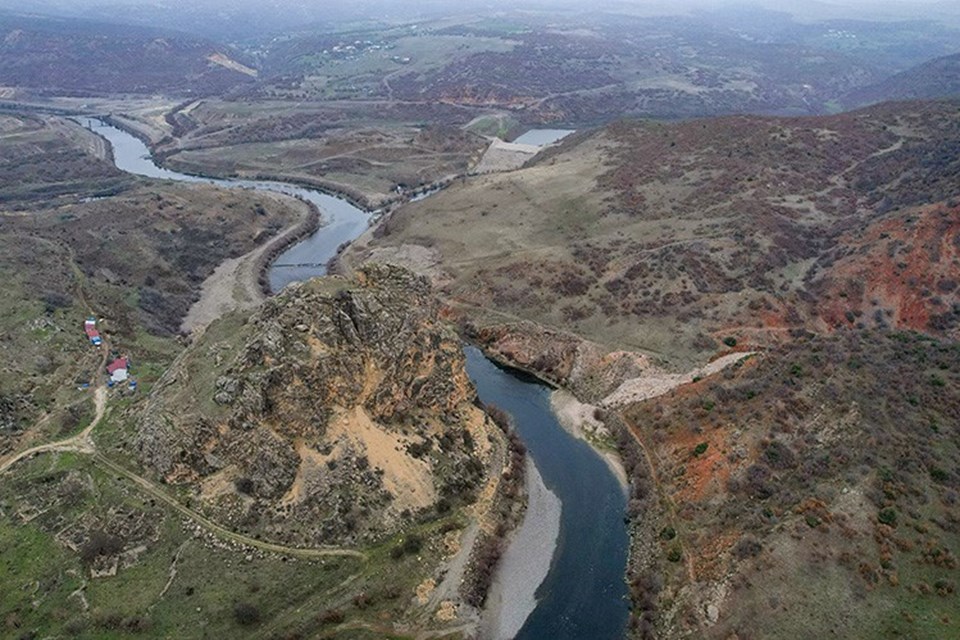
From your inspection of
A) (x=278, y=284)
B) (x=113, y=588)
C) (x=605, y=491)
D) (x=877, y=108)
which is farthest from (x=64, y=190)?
(x=877, y=108)

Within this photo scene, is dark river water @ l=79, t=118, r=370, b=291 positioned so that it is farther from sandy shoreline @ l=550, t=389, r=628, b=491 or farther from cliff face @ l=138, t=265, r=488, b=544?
sandy shoreline @ l=550, t=389, r=628, b=491

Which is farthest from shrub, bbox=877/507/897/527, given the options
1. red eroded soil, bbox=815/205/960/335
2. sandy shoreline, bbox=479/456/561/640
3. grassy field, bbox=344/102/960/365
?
red eroded soil, bbox=815/205/960/335

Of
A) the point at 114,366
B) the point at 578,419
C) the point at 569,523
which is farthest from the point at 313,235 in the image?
the point at 569,523

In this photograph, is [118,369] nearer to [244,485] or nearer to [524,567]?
[244,485]

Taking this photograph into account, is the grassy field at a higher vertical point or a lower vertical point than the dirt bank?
higher

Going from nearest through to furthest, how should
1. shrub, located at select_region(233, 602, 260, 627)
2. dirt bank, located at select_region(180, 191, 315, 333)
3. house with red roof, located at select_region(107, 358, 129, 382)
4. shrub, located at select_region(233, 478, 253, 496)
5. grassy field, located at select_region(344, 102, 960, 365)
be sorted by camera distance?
shrub, located at select_region(233, 602, 260, 627) < shrub, located at select_region(233, 478, 253, 496) < house with red roof, located at select_region(107, 358, 129, 382) < grassy field, located at select_region(344, 102, 960, 365) < dirt bank, located at select_region(180, 191, 315, 333)

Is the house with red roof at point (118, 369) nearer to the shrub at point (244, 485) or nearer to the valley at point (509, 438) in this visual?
the valley at point (509, 438)
